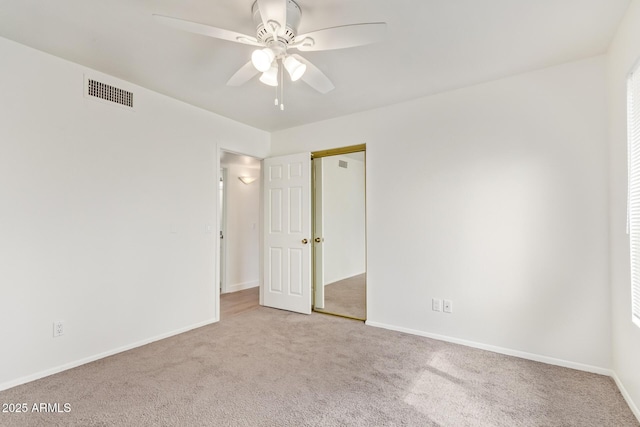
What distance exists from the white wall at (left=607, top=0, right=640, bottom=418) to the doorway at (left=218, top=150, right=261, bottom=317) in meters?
4.31

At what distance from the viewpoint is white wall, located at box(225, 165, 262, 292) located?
5.41m

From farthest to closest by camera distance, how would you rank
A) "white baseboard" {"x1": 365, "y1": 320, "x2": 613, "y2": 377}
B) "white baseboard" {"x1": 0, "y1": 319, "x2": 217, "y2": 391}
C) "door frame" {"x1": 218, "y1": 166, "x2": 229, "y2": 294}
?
1. "door frame" {"x1": 218, "y1": 166, "x2": 229, "y2": 294}
2. "white baseboard" {"x1": 365, "y1": 320, "x2": 613, "y2": 377}
3. "white baseboard" {"x1": 0, "y1": 319, "x2": 217, "y2": 391}

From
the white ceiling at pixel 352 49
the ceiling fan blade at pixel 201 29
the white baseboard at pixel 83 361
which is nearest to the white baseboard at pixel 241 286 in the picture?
the white baseboard at pixel 83 361

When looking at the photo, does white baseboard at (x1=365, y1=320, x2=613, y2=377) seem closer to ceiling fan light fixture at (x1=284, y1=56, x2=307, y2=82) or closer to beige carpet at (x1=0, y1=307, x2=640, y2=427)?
beige carpet at (x1=0, y1=307, x2=640, y2=427)

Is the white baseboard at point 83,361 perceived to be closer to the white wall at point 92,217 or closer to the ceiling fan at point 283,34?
the white wall at point 92,217

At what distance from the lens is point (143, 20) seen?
1.98 meters

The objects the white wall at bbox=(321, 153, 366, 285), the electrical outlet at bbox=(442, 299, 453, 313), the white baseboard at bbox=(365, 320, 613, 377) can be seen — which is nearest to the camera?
the white baseboard at bbox=(365, 320, 613, 377)

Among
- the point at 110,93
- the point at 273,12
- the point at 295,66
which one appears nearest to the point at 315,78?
the point at 295,66

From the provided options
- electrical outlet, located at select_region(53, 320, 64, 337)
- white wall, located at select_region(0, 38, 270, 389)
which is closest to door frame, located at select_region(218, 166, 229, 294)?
white wall, located at select_region(0, 38, 270, 389)

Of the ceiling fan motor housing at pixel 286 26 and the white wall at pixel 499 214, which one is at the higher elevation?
the ceiling fan motor housing at pixel 286 26

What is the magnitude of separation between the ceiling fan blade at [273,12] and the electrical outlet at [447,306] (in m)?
2.80

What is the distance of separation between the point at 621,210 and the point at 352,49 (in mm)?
2270

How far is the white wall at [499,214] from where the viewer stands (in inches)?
96.0

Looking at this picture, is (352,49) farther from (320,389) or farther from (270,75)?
(320,389)
